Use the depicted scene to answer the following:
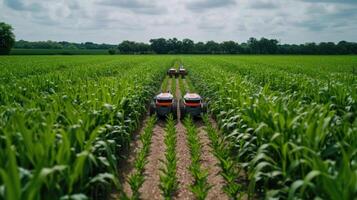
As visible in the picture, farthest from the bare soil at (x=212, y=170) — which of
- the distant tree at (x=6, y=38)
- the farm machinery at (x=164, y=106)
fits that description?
the distant tree at (x=6, y=38)

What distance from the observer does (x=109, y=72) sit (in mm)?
23266

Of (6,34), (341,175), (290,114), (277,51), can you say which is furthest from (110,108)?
(277,51)

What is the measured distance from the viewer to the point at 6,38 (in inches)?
2876

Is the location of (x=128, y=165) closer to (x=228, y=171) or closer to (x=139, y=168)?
(x=139, y=168)

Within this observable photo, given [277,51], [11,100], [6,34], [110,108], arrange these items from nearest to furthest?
1. [110,108]
2. [11,100]
3. [6,34]
4. [277,51]

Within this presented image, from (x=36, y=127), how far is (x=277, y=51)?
4230 inches

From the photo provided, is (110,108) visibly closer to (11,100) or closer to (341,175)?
(11,100)

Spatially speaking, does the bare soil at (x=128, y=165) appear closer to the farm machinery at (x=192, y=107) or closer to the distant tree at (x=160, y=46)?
the farm machinery at (x=192, y=107)

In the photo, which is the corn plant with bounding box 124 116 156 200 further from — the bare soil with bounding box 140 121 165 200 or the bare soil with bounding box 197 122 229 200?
the bare soil with bounding box 197 122 229 200

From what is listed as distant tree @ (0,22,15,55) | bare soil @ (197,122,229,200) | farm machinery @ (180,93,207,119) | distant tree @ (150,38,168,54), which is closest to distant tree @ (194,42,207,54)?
distant tree @ (150,38,168,54)

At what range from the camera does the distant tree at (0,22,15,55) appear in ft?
237

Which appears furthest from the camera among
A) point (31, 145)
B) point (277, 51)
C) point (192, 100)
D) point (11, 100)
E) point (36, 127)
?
point (277, 51)

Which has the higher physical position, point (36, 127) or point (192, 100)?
point (36, 127)

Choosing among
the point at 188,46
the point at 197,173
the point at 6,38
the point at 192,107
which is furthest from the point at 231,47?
the point at 197,173
